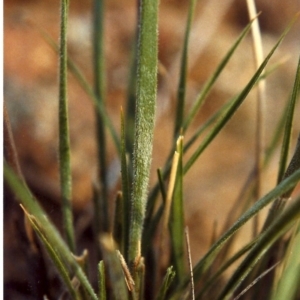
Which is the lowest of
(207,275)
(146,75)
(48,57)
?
(207,275)

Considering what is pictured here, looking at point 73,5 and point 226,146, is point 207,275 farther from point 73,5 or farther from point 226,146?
point 73,5

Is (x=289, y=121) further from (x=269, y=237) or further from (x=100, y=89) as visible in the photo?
(x=100, y=89)

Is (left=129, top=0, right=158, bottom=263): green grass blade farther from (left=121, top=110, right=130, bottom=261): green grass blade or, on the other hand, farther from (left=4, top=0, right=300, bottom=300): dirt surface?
(left=4, top=0, right=300, bottom=300): dirt surface

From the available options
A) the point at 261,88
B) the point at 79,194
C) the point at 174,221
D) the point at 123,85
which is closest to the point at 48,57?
the point at 123,85

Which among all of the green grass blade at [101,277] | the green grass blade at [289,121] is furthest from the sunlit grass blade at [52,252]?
the green grass blade at [289,121]

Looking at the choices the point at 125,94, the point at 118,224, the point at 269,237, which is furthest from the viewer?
the point at 125,94

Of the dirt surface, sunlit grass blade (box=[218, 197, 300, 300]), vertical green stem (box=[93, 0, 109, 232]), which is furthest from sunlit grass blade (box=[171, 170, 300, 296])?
the dirt surface

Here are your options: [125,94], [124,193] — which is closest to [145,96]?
[124,193]
